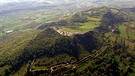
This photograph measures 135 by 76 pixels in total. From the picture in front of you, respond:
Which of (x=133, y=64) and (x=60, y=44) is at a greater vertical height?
(x=60, y=44)

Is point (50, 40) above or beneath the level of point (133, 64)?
above

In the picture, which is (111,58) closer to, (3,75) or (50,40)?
(50,40)

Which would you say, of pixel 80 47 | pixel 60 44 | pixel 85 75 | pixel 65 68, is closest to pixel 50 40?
pixel 60 44

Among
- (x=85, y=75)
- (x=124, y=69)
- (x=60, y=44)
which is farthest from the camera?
(x=60, y=44)

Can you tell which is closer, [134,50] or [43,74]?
[43,74]

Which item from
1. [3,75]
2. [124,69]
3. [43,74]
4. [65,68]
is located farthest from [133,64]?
[3,75]

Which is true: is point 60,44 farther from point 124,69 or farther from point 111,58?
point 124,69

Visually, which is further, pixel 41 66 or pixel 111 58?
pixel 111 58

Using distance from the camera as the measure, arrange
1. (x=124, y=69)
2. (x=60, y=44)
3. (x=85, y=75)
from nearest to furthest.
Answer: (x=85, y=75) → (x=124, y=69) → (x=60, y=44)

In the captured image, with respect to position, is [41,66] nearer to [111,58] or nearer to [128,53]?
[111,58]
